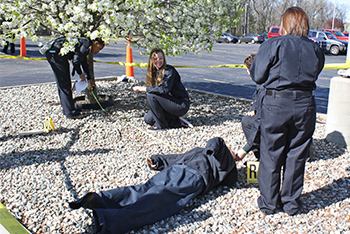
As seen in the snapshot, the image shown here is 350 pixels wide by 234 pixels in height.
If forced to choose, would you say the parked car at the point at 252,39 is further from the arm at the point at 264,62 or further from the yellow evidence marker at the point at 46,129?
the arm at the point at 264,62

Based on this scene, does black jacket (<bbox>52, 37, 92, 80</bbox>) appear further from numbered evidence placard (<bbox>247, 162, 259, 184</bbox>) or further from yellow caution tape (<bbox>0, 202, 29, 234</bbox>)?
yellow caution tape (<bbox>0, 202, 29, 234</bbox>)

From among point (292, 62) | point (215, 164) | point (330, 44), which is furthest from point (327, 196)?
point (330, 44)

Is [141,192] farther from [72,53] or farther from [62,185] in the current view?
[72,53]

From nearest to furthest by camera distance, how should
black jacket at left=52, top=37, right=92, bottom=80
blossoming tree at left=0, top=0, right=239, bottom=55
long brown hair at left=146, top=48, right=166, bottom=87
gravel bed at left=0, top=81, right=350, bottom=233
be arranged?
gravel bed at left=0, top=81, right=350, bottom=233 → blossoming tree at left=0, top=0, right=239, bottom=55 → long brown hair at left=146, top=48, right=166, bottom=87 → black jacket at left=52, top=37, right=92, bottom=80

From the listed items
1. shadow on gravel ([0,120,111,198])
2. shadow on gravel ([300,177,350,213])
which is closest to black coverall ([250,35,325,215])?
shadow on gravel ([300,177,350,213])

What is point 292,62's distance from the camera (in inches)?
120

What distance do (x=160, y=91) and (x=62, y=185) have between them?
7.59 ft

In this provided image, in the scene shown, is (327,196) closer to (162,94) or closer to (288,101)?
(288,101)

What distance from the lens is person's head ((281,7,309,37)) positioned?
10.3 ft

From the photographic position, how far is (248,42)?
3928 cm

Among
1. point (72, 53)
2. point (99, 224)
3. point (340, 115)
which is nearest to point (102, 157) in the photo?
point (99, 224)

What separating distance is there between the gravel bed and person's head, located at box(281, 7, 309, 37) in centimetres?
170

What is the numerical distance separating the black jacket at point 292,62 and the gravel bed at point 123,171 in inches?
49.9

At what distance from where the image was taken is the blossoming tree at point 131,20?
17.6 feet
